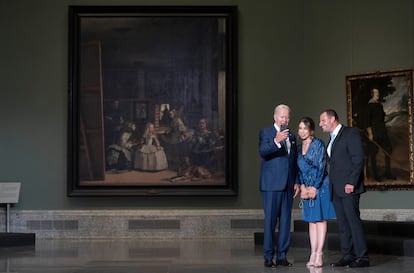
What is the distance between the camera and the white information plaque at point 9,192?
680 inches

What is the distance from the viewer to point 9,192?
56.9 feet

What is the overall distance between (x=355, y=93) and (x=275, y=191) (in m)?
6.36

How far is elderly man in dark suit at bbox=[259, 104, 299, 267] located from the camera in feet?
35.4

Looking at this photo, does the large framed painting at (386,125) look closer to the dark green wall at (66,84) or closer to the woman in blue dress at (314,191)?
the dark green wall at (66,84)

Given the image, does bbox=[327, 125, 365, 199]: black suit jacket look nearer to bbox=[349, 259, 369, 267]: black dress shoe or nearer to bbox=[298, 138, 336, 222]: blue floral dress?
bbox=[298, 138, 336, 222]: blue floral dress

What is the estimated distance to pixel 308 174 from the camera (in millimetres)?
10867

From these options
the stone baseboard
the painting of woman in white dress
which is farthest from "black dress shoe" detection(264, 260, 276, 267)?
the painting of woman in white dress

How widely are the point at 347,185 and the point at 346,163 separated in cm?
32

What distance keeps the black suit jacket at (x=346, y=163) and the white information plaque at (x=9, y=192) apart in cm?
844

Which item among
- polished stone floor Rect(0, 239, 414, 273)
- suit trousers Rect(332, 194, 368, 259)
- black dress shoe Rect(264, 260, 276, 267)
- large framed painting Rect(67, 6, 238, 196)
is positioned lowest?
polished stone floor Rect(0, 239, 414, 273)

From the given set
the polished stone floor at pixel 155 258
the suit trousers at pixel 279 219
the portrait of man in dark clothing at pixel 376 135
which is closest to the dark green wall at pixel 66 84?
the portrait of man in dark clothing at pixel 376 135

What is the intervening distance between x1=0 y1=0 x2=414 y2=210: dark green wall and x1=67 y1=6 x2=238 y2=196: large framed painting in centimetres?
28

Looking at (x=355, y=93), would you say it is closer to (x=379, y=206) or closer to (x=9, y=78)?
(x=379, y=206)

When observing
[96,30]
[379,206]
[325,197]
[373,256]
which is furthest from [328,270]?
[96,30]
